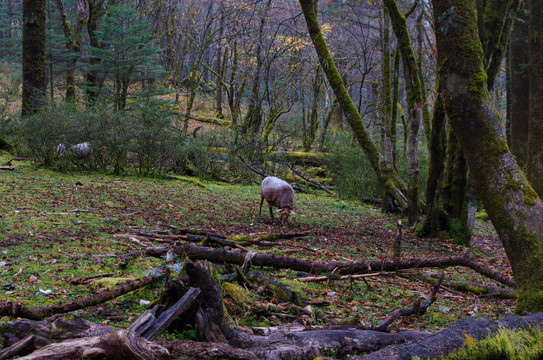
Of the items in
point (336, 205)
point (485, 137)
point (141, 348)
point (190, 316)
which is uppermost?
point (485, 137)

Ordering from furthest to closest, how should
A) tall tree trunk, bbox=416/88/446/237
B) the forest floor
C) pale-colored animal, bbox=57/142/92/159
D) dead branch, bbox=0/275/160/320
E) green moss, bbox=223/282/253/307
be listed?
pale-colored animal, bbox=57/142/92/159 < tall tree trunk, bbox=416/88/446/237 < the forest floor < green moss, bbox=223/282/253/307 < dead branch, bbox=0/275/160/320

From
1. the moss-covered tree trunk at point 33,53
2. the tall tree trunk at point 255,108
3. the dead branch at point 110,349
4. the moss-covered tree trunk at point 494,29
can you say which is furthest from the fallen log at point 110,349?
the tall tree trunk at point 255,108

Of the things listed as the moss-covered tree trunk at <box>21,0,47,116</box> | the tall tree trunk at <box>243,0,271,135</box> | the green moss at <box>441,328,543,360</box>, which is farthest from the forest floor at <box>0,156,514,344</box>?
the tall tree trunk at <box>243,0,271,135</box>

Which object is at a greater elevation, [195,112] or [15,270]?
[195,112]

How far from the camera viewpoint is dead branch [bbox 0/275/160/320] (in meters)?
2.56

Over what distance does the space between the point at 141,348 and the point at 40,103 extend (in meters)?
14.9

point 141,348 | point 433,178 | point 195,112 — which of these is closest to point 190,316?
point 141,348

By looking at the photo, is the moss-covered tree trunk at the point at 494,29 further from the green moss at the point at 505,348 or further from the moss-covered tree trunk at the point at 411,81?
the green moss at the point at 505,348

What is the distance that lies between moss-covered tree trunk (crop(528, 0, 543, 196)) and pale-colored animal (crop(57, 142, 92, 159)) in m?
12.0

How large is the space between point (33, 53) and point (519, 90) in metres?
16.5

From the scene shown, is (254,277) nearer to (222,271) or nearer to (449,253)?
(222,271)

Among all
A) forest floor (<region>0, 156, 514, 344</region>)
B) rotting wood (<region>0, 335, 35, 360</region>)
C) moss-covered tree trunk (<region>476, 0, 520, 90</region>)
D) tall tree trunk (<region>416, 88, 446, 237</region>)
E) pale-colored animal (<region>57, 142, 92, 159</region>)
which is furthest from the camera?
pale-colored animal (<region>57, 142, 92, 159</region>)

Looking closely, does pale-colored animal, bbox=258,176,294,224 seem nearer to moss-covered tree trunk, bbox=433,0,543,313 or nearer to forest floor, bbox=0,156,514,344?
forest floor, bbox=0,156,514,344

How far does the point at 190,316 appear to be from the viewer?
8.32ft
